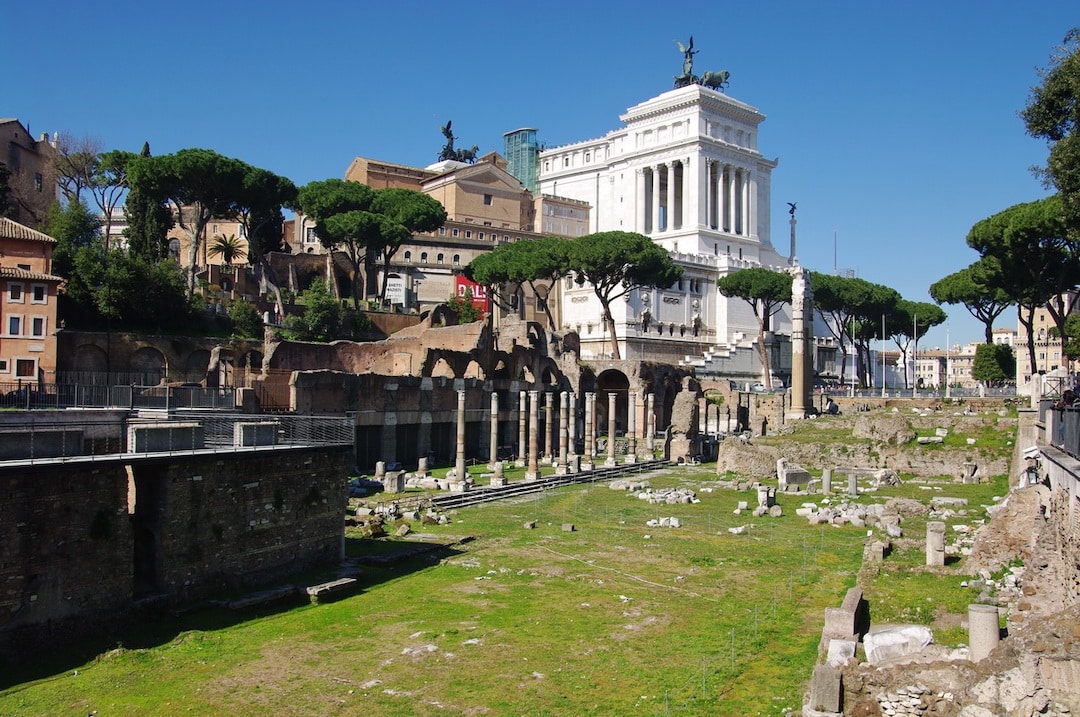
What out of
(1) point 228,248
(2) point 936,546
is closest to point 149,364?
(1) point 228,248

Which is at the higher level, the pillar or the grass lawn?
the pillar

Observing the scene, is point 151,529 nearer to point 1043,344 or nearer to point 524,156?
point 1043,344

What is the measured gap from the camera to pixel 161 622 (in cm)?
1438

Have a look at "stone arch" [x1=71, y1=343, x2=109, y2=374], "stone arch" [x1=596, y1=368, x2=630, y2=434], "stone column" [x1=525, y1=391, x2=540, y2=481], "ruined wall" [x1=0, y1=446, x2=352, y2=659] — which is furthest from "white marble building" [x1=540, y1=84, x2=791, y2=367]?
"ruined wall" [x1=0, y1=446, x2=352, y2=659]

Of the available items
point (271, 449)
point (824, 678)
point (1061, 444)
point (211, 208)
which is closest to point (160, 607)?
point (271, 449)

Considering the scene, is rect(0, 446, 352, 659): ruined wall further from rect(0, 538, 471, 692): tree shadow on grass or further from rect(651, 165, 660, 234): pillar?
rect(651, 165, 660, 234): pillar

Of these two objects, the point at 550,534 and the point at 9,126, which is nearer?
the point at 550,534

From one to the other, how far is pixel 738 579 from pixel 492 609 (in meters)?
5.28

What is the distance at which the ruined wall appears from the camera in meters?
12.6

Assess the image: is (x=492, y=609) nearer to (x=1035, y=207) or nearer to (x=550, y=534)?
(x=550, y=534)

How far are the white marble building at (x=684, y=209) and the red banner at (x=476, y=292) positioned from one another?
8.94m

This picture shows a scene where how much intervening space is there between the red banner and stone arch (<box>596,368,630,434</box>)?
9.77m

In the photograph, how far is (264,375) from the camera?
34.6 metres

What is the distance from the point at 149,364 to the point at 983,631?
3511cm
